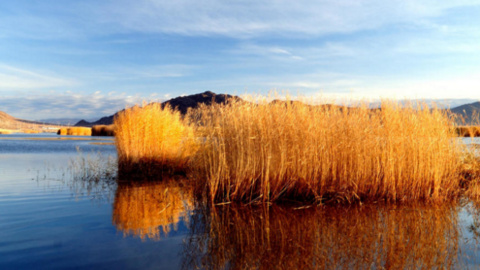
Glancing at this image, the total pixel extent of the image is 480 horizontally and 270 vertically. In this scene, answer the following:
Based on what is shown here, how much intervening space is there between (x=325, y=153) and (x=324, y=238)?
2.50 metres

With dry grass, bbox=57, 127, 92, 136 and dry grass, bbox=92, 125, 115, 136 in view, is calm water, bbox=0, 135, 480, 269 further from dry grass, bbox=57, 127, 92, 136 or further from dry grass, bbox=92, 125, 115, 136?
dry grass, bbox=57, 127, 92, 136

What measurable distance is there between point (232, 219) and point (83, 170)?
26.6 ft

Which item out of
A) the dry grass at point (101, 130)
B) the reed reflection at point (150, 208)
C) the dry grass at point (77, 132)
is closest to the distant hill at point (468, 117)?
the reed reflection at point (150, 208)

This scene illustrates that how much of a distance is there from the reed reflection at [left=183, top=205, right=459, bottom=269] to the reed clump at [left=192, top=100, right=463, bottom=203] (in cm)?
62

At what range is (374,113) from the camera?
7746 mm

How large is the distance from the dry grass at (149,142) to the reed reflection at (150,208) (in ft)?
5.16

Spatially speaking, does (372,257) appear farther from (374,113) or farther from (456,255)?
(374,113)

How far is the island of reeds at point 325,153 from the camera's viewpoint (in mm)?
7023

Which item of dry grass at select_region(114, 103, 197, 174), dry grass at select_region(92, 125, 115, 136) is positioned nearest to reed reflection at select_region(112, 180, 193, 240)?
dry grass at select_region(114, 103, 197, 174)

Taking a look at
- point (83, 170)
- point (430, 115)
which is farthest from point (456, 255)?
point (83, 170)

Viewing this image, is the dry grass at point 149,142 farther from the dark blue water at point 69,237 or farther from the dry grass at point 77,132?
the dry grass at point 77,132

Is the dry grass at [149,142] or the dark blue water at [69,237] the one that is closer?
the dark blue water at [69,237]

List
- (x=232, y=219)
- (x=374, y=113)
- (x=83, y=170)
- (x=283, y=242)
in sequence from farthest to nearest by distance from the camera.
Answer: (x=83, y=170), (x=374, y=113), (x=232, y=219), (x=283, y=242)

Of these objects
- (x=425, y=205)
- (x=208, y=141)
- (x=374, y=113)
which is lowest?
(x=425, y=205)
